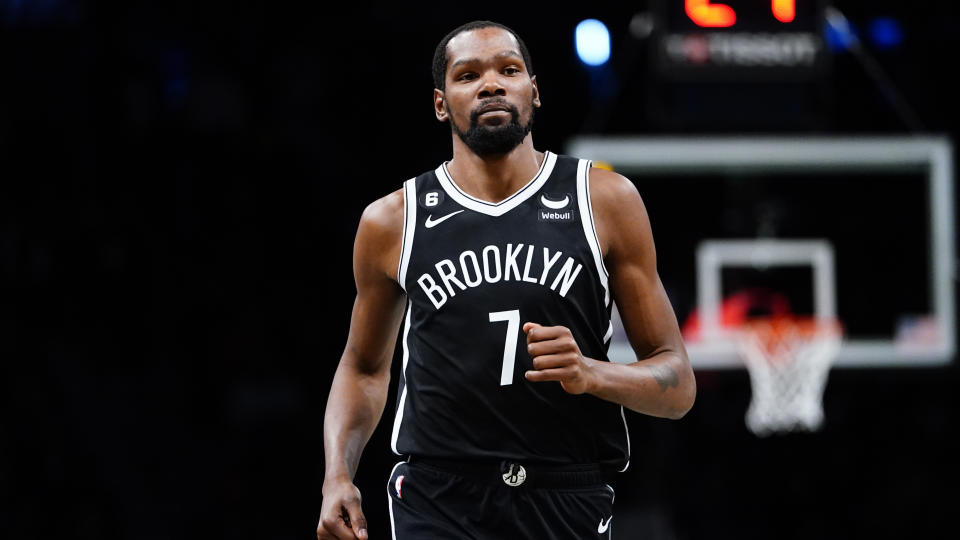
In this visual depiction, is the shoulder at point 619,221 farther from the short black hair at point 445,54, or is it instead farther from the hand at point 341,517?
the hand at point 341,517

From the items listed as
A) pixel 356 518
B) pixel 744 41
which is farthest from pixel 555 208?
pixel 744 41

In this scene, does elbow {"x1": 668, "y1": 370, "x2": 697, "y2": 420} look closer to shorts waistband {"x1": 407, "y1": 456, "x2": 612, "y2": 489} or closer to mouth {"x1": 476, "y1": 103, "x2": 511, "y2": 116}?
shorts waistband {"x1": 407, "y1": 456, "x2": 612, "y2": 489}

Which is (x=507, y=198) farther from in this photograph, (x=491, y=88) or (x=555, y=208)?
(x=491, y=88)

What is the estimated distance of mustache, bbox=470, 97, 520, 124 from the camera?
3156 mm

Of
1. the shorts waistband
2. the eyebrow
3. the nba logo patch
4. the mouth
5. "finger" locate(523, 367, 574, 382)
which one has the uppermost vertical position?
the eyebrow

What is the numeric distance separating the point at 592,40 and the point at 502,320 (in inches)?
451

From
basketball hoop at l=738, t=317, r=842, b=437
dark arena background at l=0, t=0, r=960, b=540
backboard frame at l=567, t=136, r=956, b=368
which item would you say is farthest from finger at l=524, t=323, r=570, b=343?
dark arena background at l=0, t=0, r=960, b=540

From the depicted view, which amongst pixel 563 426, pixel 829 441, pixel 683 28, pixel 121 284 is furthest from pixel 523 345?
pixel 829 441

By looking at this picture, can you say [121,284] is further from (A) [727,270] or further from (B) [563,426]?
(B) [563,426]

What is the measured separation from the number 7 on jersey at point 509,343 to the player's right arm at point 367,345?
394 millimetres

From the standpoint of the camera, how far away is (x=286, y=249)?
13477 millimetres

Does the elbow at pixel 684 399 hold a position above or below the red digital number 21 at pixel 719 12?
below

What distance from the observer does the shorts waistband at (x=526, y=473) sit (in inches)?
119

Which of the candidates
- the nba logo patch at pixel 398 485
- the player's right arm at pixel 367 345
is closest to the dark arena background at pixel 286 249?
the player's right arm at pixel 367 345
